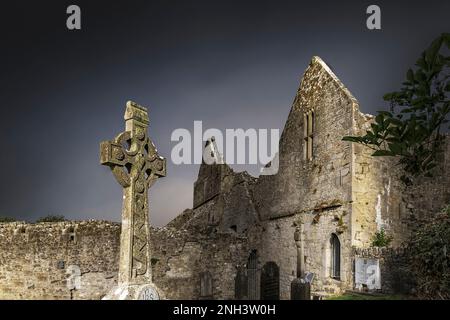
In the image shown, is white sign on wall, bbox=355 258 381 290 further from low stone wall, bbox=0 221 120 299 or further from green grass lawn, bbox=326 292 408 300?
low stone wall, bbox=0 221 120 299

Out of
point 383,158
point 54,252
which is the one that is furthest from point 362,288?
point 54,252

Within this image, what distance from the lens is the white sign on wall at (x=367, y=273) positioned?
11711 millimetres

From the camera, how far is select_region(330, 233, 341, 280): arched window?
13.6 meters

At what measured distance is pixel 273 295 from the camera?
1709cm

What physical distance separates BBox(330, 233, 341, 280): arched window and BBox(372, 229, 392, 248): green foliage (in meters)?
1.13

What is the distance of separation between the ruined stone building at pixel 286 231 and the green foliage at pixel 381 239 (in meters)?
0.19

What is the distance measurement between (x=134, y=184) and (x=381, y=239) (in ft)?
25.0

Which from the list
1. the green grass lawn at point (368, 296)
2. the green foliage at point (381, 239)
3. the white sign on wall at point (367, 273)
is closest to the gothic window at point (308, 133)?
the green foliage at point (381, 239)

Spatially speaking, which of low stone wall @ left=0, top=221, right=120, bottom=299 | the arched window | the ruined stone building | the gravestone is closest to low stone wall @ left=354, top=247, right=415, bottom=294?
the ruined stone building

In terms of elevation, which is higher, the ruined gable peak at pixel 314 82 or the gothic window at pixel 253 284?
the ruined gable peak at pixel 314 82

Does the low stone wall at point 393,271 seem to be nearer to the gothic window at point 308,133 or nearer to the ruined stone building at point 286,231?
the ruined stone building at point 286,231

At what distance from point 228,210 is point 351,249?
1024cm

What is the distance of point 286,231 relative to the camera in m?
17.0
